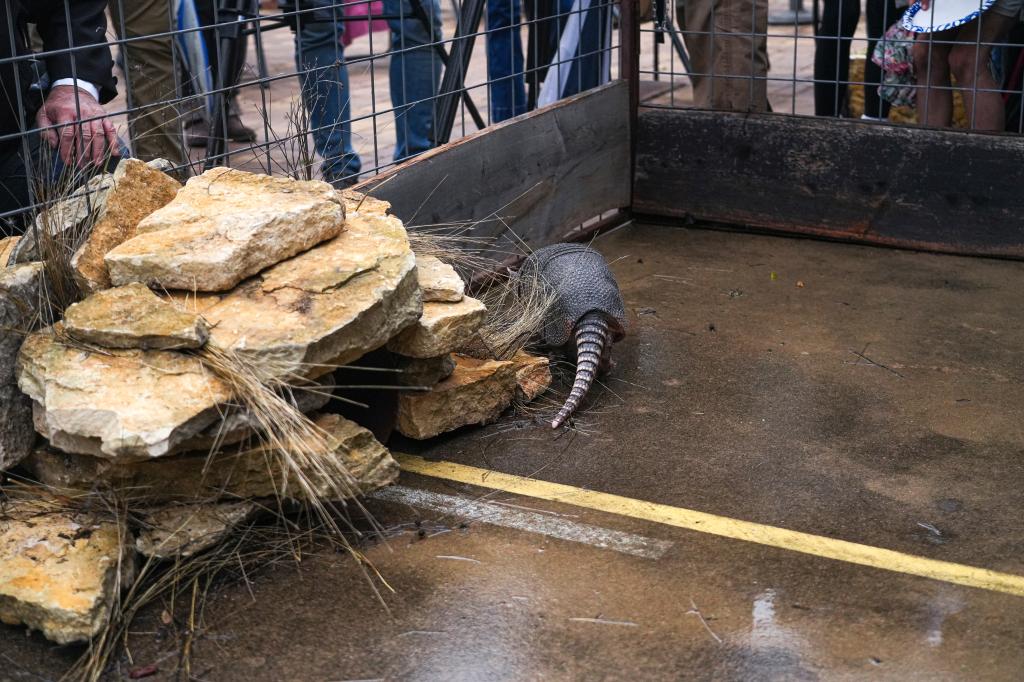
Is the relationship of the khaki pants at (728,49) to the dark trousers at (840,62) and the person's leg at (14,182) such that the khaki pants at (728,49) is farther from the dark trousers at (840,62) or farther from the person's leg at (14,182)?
the person's leg at (14,182)

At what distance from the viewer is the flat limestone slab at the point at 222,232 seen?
11.0ft

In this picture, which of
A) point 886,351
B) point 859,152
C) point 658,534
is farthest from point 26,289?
point 859,152

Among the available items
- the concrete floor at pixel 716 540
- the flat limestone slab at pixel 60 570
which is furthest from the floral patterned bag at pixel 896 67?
the flat limestone slab at pixel 60 570

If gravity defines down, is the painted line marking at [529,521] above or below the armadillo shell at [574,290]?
below

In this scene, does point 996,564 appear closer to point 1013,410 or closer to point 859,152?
point 1013,410

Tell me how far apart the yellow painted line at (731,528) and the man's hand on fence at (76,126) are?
139cm

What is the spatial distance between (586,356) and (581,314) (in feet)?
0.65

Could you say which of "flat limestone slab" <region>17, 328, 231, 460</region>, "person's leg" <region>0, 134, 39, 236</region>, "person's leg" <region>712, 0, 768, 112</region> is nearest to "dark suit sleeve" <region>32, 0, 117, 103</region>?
"person's leg" <region>0, 134, 39, 236</region>

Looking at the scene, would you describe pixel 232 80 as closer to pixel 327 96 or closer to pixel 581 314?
pixel 327 96

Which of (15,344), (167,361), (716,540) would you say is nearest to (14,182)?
(15,344)

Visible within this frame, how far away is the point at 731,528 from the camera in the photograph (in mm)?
3455

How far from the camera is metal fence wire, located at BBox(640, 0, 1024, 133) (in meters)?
5.84

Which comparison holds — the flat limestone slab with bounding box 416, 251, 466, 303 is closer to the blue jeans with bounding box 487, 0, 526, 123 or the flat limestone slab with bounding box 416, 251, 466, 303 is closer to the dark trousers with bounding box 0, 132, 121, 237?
the dark trousers with bounding box 0, 132, 121, 237

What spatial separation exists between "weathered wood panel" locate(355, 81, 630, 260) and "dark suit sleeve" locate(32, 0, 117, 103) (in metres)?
1.05
